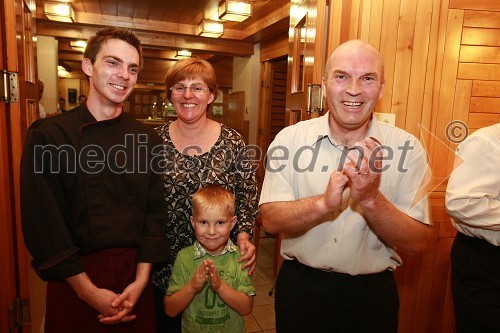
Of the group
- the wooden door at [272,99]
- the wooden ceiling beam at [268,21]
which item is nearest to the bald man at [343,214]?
the wooden ceiling beam at [268,21]

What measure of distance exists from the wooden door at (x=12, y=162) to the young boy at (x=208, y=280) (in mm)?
892

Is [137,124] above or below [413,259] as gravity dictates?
above

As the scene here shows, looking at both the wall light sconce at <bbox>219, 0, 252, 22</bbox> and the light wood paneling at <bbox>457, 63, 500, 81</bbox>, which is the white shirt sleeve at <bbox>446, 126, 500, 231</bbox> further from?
the wall light sconce at <bbox>219, 0, 252, 22</bbox>

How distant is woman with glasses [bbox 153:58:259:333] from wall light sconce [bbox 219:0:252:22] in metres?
2.64

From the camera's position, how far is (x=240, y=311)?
4.98 ft

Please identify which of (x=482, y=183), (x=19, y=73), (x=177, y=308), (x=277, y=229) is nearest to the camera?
(x=277, y=229)

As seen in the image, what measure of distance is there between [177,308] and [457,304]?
1394 millimetres

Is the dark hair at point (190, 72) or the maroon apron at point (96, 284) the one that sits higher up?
the dark hair at point (190, 72)

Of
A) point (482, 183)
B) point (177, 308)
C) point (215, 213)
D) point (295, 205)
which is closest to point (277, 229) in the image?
point (295, 205)

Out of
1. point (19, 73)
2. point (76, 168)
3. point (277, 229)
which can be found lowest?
point (277, 229)

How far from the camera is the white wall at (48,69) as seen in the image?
5250 mm

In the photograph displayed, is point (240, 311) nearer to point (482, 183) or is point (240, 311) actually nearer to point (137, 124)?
point (137, 124)

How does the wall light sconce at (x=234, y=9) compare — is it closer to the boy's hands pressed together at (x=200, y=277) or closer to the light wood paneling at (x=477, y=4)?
the light wood paneling at (x=477, y=4)

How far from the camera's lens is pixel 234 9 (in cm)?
404
